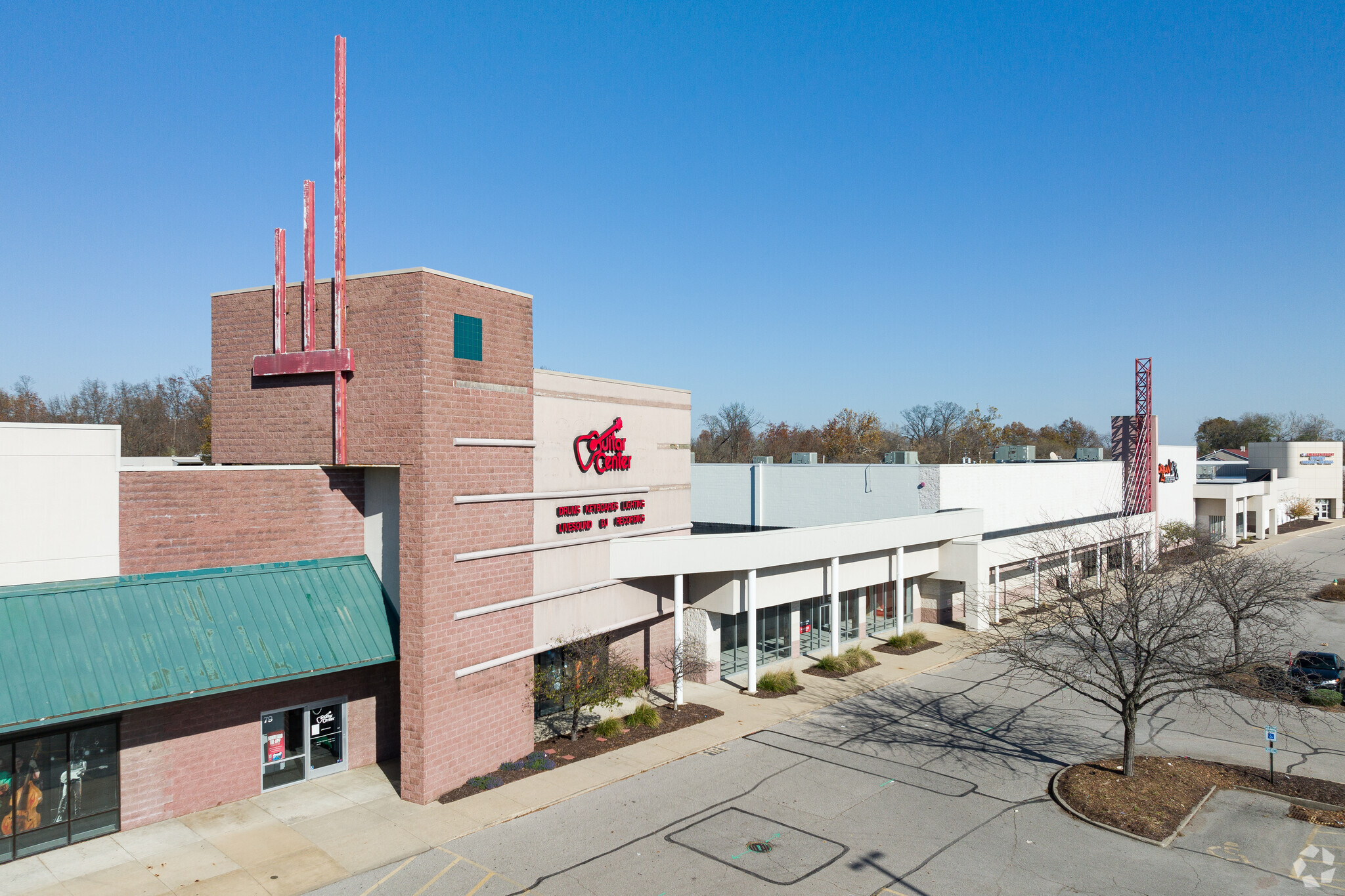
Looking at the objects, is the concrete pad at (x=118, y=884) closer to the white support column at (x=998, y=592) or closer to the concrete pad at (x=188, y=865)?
the concrete pad at (x=188, y=865)

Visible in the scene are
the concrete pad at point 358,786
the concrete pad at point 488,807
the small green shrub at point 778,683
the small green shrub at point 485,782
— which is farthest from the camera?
the small green shrub at point 778,683

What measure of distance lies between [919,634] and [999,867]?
19100 mm

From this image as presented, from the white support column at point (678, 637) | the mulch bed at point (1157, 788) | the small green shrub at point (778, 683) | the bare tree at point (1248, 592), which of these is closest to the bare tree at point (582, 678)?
the white support column at point (678, 637)

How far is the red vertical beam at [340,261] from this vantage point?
1897 cm

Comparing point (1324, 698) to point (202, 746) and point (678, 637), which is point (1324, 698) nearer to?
point (678, 637)

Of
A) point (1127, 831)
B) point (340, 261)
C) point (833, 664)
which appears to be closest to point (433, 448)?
point (340, 261)

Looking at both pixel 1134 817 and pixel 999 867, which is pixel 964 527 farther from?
pixel 999 867

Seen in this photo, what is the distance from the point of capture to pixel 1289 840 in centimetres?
1531

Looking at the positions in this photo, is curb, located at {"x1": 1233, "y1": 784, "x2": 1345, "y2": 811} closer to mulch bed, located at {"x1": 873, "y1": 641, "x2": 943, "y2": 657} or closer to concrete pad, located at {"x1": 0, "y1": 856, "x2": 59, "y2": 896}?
mulch bed, located at {"x1": 873, "y1": 641, "x2": 943, "y2": 657}

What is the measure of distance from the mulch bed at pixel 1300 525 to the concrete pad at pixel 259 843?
84.9 metres

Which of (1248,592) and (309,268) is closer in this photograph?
(309,268)

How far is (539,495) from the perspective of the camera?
21.0 metres

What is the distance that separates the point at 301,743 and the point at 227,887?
494 cm

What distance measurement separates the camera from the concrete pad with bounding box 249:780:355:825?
17078 mm
